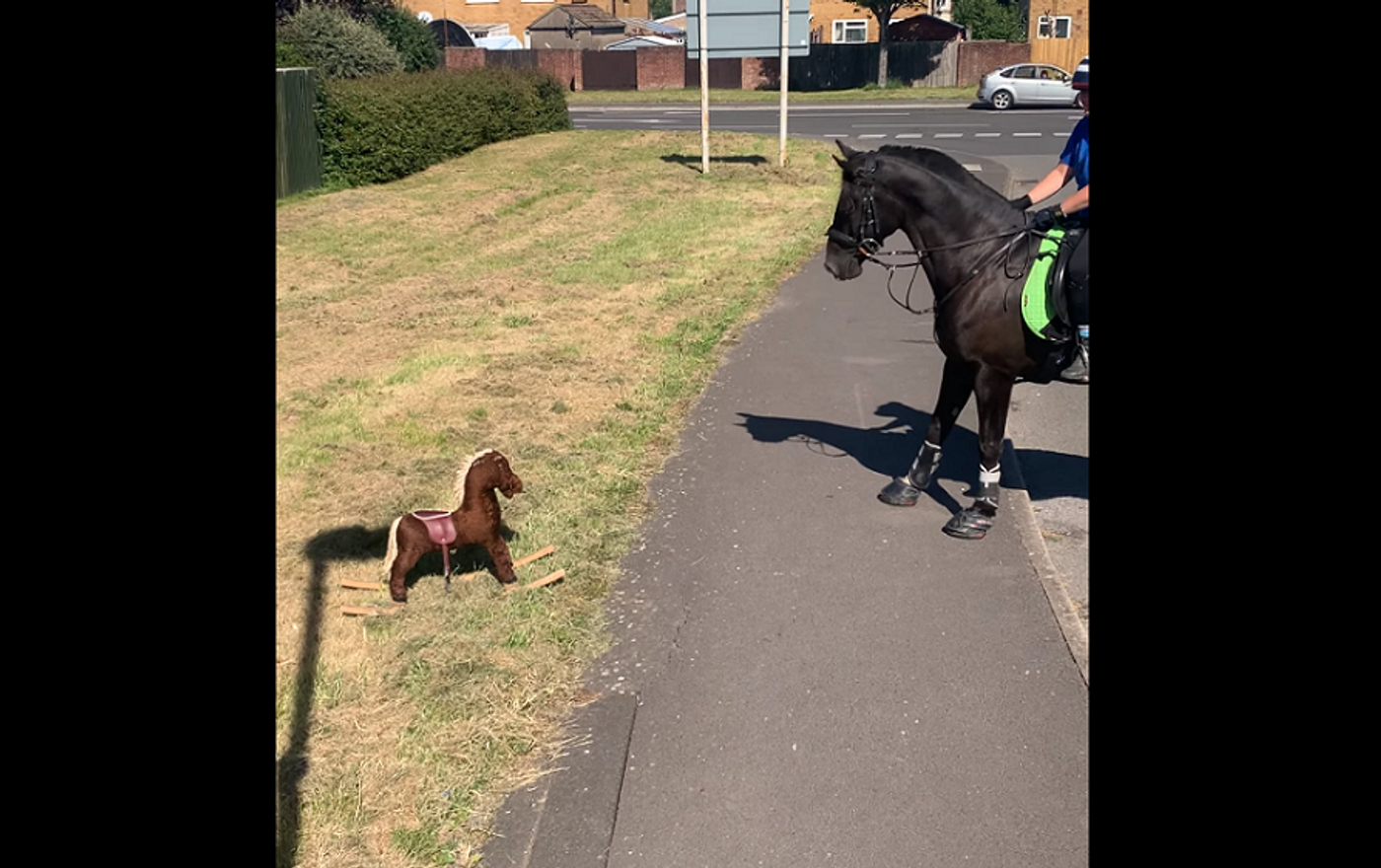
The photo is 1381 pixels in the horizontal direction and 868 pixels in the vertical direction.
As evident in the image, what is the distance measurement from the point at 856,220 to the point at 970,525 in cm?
187

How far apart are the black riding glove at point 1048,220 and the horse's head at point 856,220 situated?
31.1 inches

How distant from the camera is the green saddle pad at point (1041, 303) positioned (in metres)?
6.60

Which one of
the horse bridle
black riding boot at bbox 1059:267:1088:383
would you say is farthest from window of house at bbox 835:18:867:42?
black riding boot at bbox 1059:267:1088:383

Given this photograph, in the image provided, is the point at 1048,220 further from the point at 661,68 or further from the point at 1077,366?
the point at 661,68

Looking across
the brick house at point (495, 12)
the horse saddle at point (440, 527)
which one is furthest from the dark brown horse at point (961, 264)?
the brick house at point (495, 12)

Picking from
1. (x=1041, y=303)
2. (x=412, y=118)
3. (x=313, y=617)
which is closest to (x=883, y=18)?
(x=412, y=118)

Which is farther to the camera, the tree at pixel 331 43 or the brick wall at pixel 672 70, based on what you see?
the brick wall at pixel 672 70

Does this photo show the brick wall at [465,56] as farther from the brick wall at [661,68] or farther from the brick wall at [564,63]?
the brick wall at [661,68]
